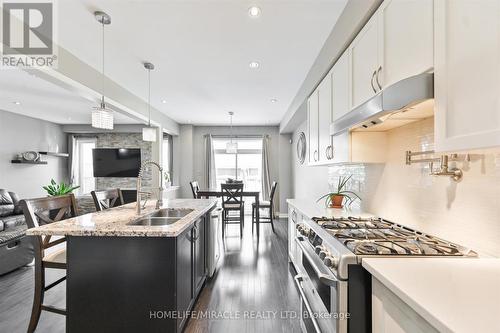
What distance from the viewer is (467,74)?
859 mm

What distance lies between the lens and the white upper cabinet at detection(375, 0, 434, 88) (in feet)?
3.56

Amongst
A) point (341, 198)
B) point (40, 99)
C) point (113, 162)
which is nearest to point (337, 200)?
Answer: point (341, 198)

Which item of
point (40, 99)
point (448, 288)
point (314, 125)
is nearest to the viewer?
point (448, 288)

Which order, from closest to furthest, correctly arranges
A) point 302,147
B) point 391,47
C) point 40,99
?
1. point 391,47
2. point 40,99
3. point 302,147

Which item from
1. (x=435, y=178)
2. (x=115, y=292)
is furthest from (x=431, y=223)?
(x=115, y=292)

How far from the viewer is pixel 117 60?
9.91 feet

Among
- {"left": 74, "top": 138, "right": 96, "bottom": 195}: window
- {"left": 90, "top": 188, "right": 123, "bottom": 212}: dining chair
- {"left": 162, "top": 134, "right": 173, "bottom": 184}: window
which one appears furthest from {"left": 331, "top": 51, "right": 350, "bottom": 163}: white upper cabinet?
{"left": 74, "top": 138, "right": 96, "bottom": 195}: window

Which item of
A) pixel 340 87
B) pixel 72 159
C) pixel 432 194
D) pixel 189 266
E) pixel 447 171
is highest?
pixel 340 87

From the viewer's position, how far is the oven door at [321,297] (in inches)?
45.2

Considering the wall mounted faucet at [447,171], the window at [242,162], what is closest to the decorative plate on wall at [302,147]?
the window at [242,162]

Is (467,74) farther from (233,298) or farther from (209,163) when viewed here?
(209,163)

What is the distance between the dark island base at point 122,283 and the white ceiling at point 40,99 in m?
→ 2.34

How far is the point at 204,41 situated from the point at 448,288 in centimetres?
263

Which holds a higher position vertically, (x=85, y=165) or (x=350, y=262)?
(x=85, y=165)
